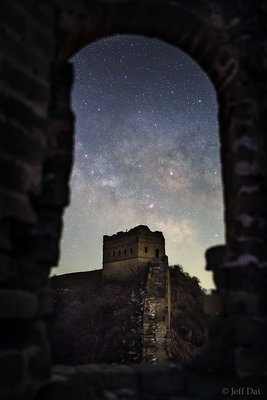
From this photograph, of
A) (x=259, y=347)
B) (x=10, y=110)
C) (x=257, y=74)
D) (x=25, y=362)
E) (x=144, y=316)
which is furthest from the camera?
(x=144, y=316)

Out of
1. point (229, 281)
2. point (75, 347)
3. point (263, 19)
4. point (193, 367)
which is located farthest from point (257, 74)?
point (75, 347)

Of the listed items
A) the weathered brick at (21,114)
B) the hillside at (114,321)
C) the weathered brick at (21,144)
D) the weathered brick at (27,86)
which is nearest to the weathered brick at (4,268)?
the weathered brick at (21,144)

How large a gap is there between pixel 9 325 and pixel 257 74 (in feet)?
9.77

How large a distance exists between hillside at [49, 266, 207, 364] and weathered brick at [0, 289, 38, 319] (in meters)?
19.7

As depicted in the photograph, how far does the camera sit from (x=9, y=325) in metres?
2.08

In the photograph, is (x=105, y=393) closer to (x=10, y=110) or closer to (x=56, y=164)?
(x=56, y=164)

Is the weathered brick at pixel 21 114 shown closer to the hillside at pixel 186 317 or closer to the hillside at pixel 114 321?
the hillside at pixel 114 321

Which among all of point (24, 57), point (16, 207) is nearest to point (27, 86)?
point (24, 57)

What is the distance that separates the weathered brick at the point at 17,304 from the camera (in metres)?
1.98

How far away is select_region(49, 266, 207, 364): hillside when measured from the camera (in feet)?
72.6

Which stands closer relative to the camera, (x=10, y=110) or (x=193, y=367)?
(x=10, y=110)

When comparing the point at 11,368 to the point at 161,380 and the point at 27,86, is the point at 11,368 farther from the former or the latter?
the point at 27,86

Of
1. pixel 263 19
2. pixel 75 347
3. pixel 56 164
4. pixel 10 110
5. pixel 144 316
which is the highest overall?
pixel 263 19

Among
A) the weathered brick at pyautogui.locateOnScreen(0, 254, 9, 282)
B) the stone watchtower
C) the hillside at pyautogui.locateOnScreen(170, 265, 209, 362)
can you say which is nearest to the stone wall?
the weathered brick at pyautogui.locateOnScreen(0, 254, 9, 282)
